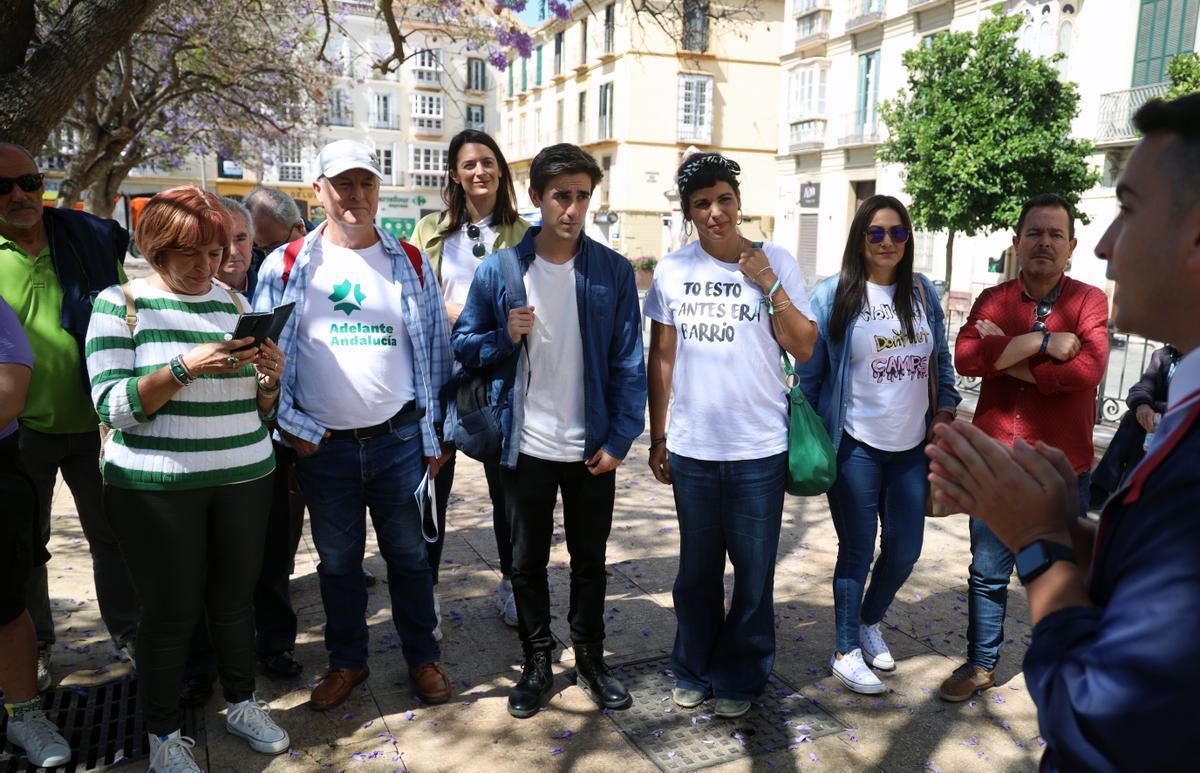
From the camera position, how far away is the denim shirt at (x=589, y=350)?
348 cm

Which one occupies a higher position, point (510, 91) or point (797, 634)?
point (510, 91)

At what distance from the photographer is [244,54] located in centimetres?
1216

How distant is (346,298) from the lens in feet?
11.1

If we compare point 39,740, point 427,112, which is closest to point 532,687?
point 39,740

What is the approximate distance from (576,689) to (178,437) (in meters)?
1.92

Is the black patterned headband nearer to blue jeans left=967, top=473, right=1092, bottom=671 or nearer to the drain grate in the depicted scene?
blue jeans left=967, top=473, right=1092, bottom=671

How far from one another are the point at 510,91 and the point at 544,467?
169ft

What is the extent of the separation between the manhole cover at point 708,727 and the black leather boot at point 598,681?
51mm

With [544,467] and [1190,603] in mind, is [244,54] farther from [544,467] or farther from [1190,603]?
[1190,603]

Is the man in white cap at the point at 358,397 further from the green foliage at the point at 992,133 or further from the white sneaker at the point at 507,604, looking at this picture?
the green foliage at the point at 992,133

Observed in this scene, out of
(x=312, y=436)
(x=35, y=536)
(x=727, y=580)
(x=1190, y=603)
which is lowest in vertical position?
(x=727, y=580)

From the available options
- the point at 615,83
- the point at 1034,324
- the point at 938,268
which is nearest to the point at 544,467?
the point at 1034,324

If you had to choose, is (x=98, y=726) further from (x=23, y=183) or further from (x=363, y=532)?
(x=23, y=183)

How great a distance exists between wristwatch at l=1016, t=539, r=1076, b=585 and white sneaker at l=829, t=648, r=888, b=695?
246 centimetres
